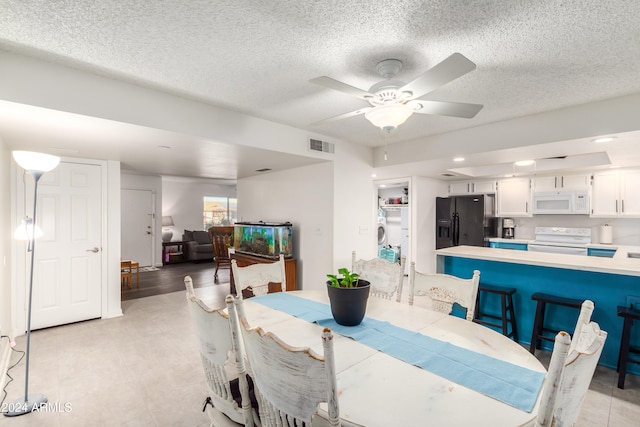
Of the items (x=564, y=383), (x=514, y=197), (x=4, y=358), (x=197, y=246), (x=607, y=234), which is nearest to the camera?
(x=564, y=383)

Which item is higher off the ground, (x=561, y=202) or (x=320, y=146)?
(x=320, y=146)

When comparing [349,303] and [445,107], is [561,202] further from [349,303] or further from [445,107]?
[349,303]

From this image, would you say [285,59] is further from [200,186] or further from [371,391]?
[200,186]

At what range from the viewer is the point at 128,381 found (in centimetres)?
243

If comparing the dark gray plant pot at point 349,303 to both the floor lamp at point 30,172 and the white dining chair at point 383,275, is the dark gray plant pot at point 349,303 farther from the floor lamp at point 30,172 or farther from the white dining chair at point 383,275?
the floor lamp at point 30,172

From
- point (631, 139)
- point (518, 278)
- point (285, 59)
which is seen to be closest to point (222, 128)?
point (285, 59)

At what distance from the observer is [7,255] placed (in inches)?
124

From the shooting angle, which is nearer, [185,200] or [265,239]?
[265,239]

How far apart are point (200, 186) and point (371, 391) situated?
9.07 metres

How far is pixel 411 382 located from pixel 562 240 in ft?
17.2

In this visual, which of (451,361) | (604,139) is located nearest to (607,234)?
(604,139)

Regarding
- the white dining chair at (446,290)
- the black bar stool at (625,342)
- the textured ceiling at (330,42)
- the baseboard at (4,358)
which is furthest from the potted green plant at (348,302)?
the baseboard at (4,358)

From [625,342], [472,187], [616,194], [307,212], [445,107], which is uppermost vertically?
[445,107]

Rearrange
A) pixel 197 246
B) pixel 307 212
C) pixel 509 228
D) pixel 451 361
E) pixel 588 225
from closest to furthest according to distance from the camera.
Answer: pixel 451 361 < pixel 307 212 < pixel 588 225 < pixel 509 228 < pixel 197 246
